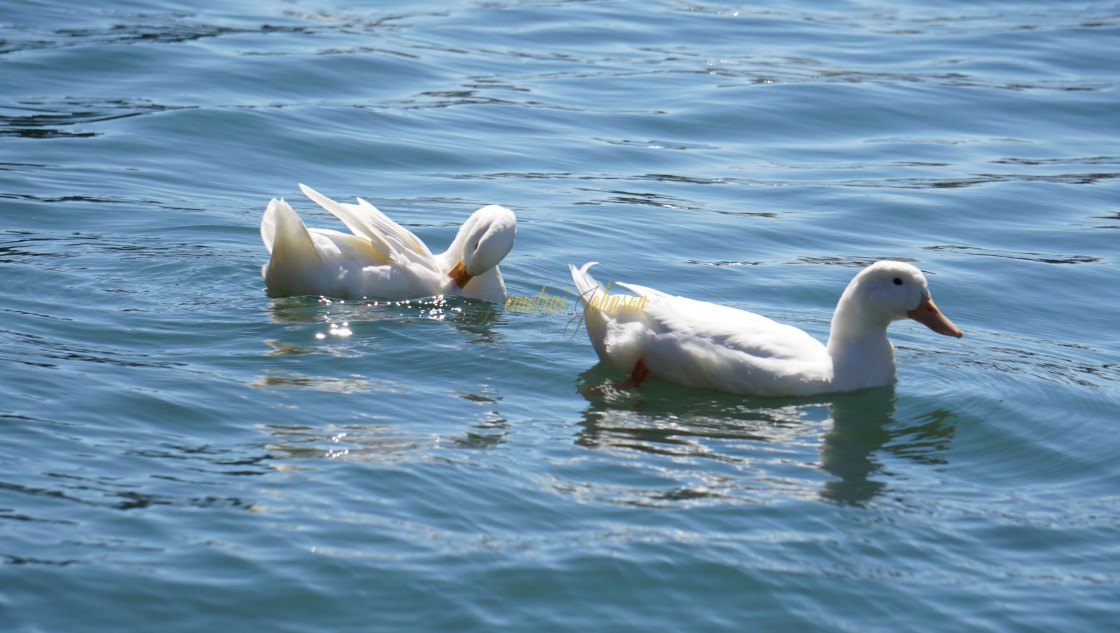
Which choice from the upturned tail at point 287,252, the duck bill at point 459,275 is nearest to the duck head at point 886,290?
the duck bill at point 459,275

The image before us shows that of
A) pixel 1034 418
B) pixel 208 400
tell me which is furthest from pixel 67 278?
pixel 1034 418

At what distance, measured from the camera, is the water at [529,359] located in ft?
17.7

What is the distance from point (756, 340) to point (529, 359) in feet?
4.58

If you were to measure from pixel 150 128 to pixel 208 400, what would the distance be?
747cm

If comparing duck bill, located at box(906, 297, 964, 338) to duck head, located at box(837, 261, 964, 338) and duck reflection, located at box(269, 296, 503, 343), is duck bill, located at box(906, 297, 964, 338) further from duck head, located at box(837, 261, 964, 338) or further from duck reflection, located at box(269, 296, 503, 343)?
duck reflection, located at box(269, 296, 503, 343)

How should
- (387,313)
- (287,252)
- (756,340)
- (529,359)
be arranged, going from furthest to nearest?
(387,313) → (287,252) → (529,359) → (756,340)

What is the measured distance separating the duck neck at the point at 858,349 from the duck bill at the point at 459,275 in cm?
261

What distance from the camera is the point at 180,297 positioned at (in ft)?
29.3

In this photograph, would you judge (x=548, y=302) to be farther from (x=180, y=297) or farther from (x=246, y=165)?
(x=246, y=165)

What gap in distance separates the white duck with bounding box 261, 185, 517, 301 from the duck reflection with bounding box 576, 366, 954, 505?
1.51m

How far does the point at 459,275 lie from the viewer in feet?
30.9

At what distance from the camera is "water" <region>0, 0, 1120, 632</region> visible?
5.38m

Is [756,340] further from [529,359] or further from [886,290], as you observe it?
[529,359]

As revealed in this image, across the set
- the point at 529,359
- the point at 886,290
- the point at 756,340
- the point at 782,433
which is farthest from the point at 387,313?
the point at 886,290
